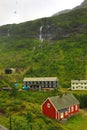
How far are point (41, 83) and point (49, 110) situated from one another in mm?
50077

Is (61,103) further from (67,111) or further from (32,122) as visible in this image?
(32,122)

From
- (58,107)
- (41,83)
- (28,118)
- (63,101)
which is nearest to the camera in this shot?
(28,118)

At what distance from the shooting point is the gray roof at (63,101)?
82.4 metres

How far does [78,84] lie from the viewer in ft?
422

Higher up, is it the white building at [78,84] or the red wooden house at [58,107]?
Result: the red wooden house at [58,107]

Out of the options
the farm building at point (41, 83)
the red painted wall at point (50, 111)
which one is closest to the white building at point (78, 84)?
the farm building at point (41, 83)

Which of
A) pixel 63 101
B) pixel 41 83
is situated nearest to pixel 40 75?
pixel 41 83

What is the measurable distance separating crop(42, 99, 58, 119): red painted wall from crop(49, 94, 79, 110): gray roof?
1.03 meters

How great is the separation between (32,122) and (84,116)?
96.7 feet

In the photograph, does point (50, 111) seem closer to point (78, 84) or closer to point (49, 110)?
point (49, 110)

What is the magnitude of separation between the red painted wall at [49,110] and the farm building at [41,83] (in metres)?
47.1

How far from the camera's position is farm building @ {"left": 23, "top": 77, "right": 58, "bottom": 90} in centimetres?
13082

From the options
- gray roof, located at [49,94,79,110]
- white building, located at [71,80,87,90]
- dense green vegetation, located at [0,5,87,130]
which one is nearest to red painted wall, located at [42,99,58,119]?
gray roof, located at [49,94,79,110]

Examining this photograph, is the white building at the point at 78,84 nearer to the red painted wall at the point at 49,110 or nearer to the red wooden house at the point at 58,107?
the red wooden house at the point at 58,107
